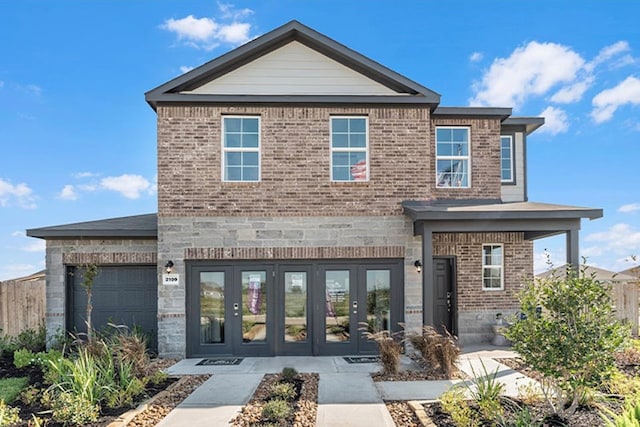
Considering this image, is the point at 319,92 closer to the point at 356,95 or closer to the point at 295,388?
the point at 356,95

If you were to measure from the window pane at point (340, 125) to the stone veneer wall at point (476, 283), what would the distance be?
3750mm

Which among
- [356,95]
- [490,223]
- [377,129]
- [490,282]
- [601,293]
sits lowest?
[490,282]

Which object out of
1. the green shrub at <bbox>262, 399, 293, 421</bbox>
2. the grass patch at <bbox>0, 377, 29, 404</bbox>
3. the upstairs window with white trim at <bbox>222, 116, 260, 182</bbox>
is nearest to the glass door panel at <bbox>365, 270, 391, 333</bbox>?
the upstairs window with white trim at <bbox>222, 116, 260, 182</bbox>

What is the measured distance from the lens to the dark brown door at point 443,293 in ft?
36.8

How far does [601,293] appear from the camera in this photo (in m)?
5.22

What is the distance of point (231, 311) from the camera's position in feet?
31.3

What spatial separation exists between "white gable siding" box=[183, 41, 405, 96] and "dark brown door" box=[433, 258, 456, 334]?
4625mm

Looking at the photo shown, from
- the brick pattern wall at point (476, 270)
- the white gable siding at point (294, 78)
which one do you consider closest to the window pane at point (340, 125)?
the white gable siding at point (294, 78)

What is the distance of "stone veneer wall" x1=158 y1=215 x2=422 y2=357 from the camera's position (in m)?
9.52

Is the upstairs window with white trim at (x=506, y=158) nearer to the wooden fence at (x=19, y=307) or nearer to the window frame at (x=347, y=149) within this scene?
the window frame at (x=347, y=149)

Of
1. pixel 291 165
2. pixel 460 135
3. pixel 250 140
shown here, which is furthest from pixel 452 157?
pixel 250 140

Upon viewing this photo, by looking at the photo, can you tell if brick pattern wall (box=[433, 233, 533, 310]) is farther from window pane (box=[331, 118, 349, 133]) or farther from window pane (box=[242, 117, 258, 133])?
window pane (box=[242, 117, 258, 133])

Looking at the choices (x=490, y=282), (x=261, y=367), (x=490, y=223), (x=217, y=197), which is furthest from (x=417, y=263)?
(x=217, y=197)

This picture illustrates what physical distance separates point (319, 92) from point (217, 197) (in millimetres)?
3405
